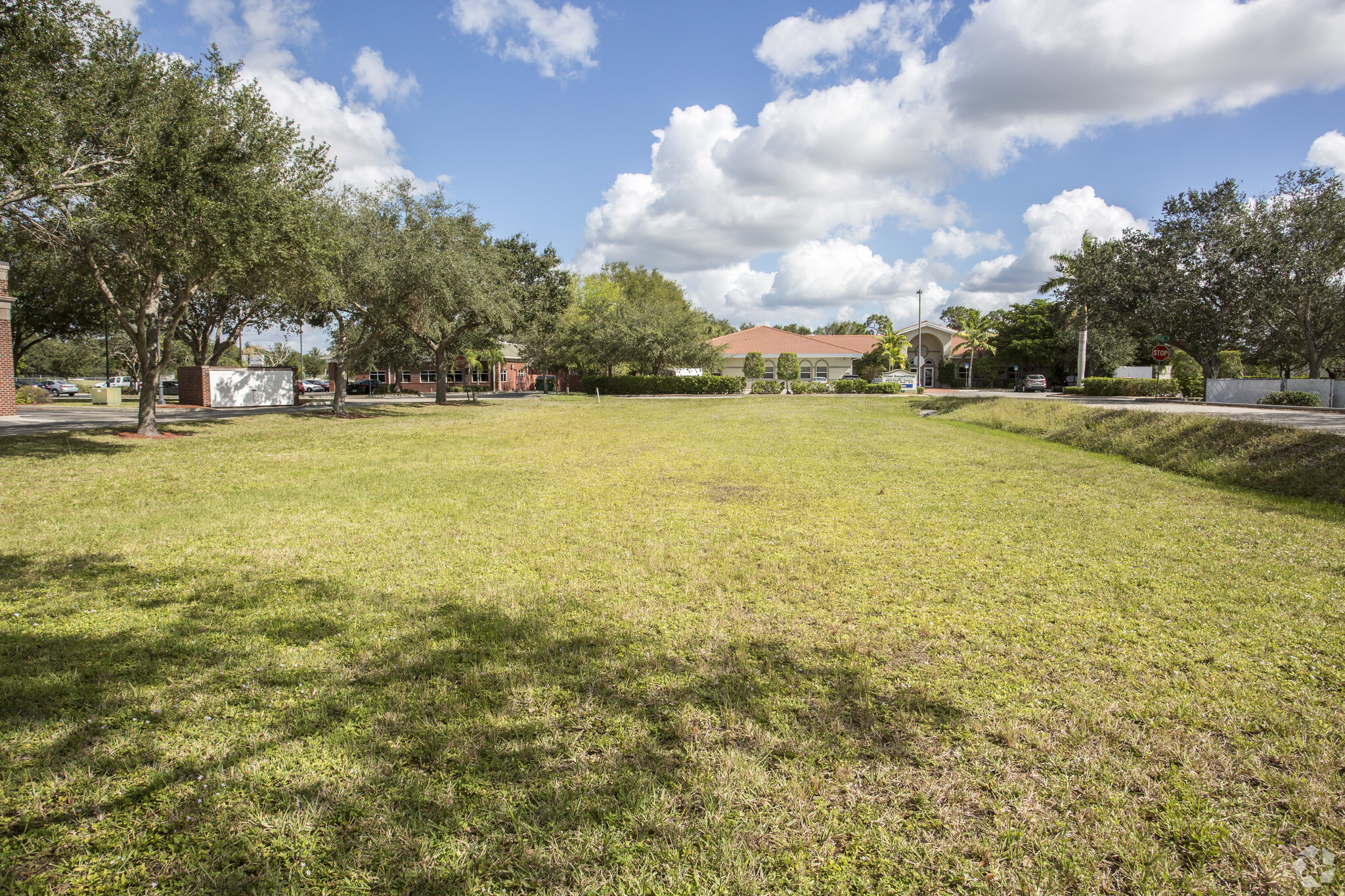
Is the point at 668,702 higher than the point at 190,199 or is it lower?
lower

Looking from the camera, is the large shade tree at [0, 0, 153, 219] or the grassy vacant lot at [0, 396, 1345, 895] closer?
the grassy vacant lot at [0, 396, 1345, 895]

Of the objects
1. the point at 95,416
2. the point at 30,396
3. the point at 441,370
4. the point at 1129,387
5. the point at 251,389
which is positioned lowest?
the point at 95,416

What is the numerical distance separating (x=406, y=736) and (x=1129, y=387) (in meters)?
45.3

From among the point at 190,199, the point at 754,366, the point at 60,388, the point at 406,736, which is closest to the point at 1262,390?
the point at 754,366

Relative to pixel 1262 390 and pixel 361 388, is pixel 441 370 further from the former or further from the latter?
pixel 1262 390

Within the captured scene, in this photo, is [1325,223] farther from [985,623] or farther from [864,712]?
[864,712]

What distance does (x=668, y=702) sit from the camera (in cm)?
359

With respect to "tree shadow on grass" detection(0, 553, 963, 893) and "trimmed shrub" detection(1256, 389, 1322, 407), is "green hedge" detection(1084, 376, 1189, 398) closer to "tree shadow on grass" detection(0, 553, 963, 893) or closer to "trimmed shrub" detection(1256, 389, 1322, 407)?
"trimmed shrub" detection(1256, 389, 1322, 407)

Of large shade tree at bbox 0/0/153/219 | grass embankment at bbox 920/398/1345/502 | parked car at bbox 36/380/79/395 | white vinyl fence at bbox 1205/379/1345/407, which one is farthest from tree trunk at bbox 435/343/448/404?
white vinyl fence at bbox 1205/379/1345/407

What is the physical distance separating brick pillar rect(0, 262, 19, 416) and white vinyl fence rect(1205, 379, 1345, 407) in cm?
4797

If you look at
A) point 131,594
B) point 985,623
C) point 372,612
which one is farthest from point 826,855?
point 131,594

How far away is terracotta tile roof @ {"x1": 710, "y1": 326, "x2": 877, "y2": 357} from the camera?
61094 mm

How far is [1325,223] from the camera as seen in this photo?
2856cm

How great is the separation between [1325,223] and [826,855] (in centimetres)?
4115
